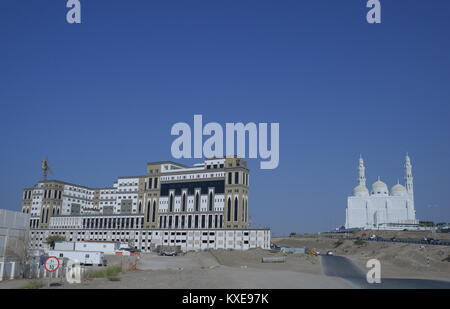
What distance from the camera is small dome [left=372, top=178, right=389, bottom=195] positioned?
181250 mm

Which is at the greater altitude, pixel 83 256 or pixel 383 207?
pixel 383 207

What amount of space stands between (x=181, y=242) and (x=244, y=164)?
32.1m

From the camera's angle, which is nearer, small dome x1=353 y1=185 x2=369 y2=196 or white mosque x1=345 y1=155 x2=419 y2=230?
white mosque x1=345 y1=155 x2=419 y2=230

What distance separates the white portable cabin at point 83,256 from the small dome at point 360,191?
13837 centimetres

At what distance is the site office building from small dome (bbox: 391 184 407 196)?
83.3m

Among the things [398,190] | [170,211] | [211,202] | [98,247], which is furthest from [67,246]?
[398,190]

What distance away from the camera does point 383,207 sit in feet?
583

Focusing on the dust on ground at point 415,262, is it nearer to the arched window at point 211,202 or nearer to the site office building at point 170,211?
the site office building at point 170,211

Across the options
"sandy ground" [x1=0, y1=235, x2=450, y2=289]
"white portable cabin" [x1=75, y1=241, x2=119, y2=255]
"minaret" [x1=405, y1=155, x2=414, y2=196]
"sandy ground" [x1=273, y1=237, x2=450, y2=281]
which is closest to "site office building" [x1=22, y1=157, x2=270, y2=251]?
"sandy ground" [x1=0, y1=235, x2=450, y2=289]

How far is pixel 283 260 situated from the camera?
82438mm

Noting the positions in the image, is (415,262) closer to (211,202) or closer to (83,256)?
(83,256)

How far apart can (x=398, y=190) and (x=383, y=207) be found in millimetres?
10681

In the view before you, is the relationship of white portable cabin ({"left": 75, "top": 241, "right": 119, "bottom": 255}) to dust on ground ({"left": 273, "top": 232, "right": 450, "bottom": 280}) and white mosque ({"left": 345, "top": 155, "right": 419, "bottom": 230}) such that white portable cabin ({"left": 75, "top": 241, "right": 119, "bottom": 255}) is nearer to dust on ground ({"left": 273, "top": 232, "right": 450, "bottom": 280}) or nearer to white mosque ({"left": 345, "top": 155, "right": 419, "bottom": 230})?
dust on ground ({"left": 273, "top": 232, "right": 450, "bottom": 280})
